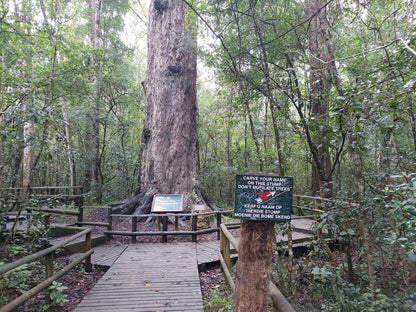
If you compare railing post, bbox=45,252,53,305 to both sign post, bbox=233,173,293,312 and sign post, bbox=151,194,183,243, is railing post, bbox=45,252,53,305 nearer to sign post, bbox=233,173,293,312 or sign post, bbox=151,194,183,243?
sign post, bbox=233,173,293,312

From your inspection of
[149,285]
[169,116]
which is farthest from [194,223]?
[169,116]

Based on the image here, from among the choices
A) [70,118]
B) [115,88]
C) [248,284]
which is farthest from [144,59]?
[248,284]

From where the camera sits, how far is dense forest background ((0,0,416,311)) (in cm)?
310

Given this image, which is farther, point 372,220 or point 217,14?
point 217,14

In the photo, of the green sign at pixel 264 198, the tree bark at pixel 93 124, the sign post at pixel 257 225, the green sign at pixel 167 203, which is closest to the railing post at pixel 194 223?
the green sign at pixel 167 203

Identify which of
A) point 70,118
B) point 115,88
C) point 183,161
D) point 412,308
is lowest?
point 412,308

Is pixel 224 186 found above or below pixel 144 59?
below

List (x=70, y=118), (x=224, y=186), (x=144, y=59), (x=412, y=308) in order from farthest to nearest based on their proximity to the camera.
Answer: (x=144, y=59)
(x=224, y=186)
(x=70, y=118)
(x=412, y=308)

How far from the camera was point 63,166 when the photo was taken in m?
15.9

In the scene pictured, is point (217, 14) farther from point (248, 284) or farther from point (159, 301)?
point (159, 301)

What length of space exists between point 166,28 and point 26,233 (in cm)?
819

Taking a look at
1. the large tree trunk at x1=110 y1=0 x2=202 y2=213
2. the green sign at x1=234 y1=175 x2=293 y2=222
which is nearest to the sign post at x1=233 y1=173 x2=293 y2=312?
the green sign at x1=234 y1=175 x2=293 y2=222

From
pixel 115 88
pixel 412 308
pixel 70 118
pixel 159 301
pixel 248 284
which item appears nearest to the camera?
pixel 248 284

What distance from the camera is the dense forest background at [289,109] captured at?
122 inches
